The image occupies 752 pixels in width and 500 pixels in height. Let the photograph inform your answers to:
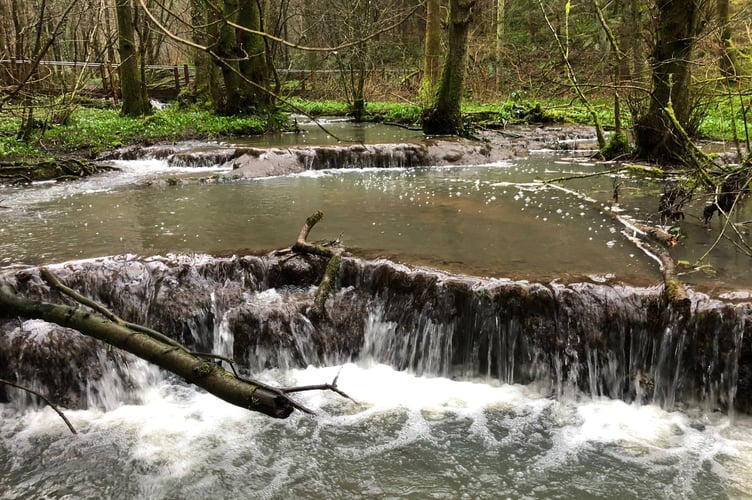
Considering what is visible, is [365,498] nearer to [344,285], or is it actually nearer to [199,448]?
[199,448]

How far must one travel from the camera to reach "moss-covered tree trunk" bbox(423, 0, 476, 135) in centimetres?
1218

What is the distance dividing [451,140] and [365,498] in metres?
10.1

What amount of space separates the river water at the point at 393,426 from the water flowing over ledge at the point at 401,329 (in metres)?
0.14

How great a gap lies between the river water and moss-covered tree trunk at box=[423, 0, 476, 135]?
6.70 metres

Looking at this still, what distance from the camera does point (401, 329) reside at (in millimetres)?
5145

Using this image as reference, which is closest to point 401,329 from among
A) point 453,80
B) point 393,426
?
point 393,426

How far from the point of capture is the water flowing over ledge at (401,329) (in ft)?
14.5

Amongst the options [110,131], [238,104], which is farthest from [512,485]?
[238,104]

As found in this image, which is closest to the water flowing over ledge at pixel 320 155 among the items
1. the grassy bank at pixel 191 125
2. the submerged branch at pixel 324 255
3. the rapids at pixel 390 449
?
the grassy bank at pixel 191 125

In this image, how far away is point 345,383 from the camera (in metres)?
4.95

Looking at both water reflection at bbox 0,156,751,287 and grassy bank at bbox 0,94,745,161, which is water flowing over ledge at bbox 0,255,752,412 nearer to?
water reflection at bbox 0,156,751,287

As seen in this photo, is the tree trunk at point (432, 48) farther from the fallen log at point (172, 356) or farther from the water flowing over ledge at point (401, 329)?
the fallen log at point (172, 356)

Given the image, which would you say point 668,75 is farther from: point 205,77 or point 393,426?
point 205,77

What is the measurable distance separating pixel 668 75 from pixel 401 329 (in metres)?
6.93
